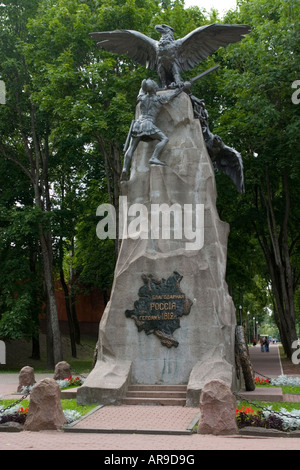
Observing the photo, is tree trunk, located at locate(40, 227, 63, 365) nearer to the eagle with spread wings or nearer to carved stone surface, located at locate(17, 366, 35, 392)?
carved stone surface, located at locate(17, 366, 35, 392)

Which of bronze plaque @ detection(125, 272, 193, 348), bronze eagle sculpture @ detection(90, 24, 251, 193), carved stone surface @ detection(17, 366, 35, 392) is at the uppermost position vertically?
bronze eagle sculpture @ detection(90, 24, 251, 193)

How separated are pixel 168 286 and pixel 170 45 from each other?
6.49 metres

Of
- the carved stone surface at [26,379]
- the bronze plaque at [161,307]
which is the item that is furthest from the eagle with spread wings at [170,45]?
the carved stone surface at [26,379]

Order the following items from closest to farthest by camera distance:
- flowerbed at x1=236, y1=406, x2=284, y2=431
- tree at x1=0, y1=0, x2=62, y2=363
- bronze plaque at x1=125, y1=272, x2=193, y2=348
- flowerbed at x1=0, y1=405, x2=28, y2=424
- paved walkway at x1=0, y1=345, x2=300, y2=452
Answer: paved walkway at x1=0, y1=345, x2=300, y2=452
flowerbed at x1=236, y1=406, x2=284, y2=431
flowerbed at x1=0, y1=405, x2=28, y2=424
bronze plaque at x1=125, y1=272, x2=193, y2=348
tree at x1=0, y1=0, x2=62, y2=363

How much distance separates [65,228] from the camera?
91.5 feet

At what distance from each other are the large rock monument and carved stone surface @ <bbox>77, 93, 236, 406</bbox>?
0.02 metres

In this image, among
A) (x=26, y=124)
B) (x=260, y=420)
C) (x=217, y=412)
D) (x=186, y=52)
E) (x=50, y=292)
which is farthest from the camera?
(x=26, y=124)

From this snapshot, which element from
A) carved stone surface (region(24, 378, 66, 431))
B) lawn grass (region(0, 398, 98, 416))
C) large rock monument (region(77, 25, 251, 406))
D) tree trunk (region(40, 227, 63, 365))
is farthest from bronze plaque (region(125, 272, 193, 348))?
tree trunk (region(40, 227, 63, 365))

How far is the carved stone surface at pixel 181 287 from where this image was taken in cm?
1223

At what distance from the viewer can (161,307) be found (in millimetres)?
12695

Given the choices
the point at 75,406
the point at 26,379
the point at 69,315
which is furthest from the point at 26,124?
the point at 75,406

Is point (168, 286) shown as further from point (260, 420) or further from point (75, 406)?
point (260, 420)

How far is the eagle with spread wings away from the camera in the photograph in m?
15.3

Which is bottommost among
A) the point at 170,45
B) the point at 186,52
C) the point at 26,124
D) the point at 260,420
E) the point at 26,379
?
the point at 26,379
